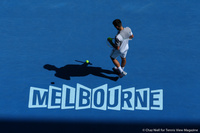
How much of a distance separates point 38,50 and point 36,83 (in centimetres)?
128

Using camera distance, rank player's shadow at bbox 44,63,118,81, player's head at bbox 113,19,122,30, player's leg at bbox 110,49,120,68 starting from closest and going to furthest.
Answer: player's head at bbox 113,19,122,30 < player's leg at bbox 110,49,120,68 < player's shadow at bbox 44,63,118,81

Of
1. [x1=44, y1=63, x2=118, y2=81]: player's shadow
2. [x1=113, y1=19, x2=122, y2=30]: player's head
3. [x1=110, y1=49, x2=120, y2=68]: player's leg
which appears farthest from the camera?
[x1=44, y1=63, x2=118, y2=81]: player's shadow

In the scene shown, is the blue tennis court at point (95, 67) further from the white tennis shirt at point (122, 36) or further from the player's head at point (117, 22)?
the player's head at point (117, 22)

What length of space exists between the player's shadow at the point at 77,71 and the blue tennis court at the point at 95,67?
0.09 ft

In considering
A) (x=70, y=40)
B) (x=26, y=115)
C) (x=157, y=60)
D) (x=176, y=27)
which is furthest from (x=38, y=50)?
(x=176, y=27)

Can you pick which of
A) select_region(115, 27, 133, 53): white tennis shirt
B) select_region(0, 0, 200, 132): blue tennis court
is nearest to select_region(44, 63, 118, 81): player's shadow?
select_region(0, 0, 200, 132): blue tennis court

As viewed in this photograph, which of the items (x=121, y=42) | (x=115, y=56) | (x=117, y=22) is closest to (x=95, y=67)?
(x=115, y=56)

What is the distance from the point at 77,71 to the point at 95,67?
532 mm

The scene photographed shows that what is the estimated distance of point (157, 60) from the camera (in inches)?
325

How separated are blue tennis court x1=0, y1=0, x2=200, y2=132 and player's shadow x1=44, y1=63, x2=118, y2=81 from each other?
0.09ft

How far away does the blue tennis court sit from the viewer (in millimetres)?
7094

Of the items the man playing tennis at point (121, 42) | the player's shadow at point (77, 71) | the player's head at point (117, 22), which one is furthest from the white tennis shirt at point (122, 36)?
the player's shadow at point (77, 71)

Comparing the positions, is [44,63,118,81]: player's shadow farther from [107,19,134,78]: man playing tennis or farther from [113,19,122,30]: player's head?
[113,19,122,30]: player's head

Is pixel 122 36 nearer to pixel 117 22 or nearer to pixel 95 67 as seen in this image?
pixel 117 22
